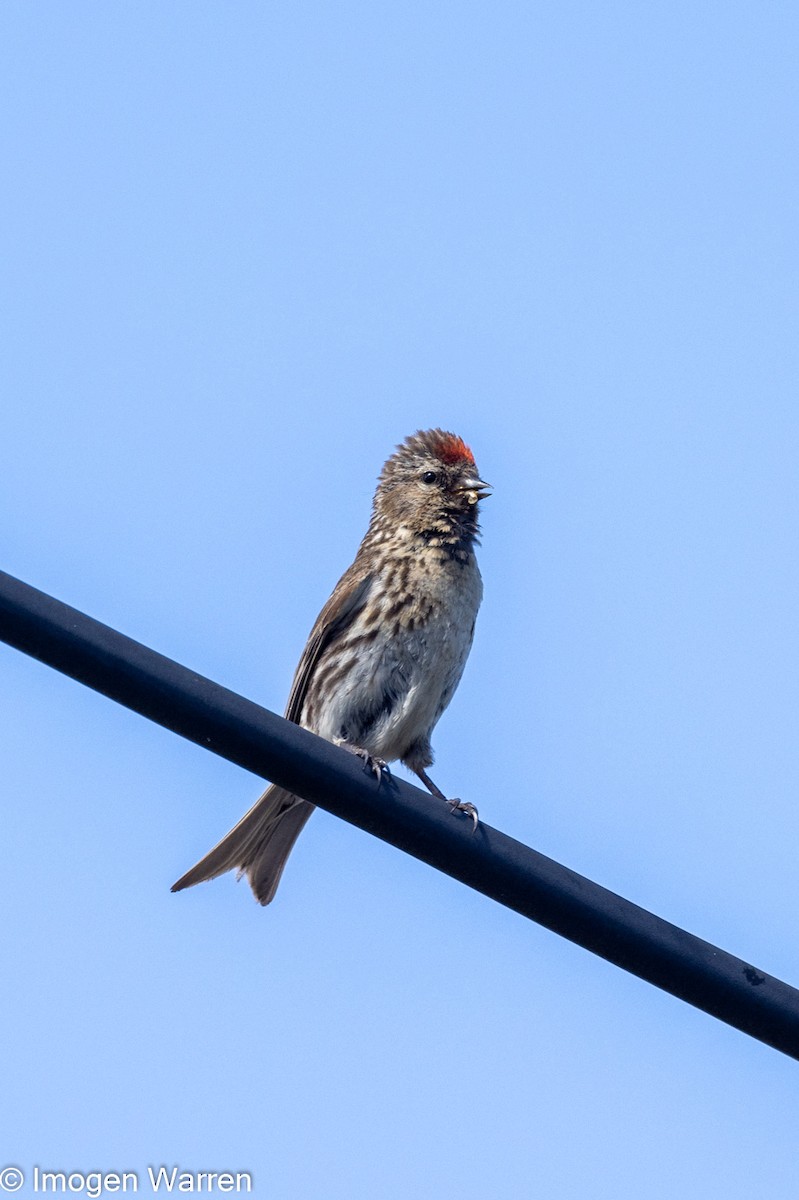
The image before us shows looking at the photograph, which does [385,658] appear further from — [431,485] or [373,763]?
[373,763]

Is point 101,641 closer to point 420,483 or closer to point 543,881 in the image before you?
point 543,881

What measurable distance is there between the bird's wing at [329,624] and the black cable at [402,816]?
339 cm

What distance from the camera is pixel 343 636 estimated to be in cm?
742

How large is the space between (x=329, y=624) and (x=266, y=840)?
1.01 metres

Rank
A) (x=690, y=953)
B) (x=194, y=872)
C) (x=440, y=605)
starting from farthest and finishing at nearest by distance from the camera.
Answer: (x=440, y=605)
(x=194, y=872)
(x=690, y=953)

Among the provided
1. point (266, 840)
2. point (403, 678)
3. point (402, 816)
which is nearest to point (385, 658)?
point (403, 678)

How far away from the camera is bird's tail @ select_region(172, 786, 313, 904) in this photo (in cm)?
688

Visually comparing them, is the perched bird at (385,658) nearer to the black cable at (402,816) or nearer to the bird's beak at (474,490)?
the bird's beak at (474,490)

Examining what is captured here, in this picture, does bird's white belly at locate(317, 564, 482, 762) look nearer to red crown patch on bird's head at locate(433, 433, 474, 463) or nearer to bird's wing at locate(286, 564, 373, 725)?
bird's wing at locate(286, 564, 373, 725)

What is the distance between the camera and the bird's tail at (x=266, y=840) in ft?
22.6

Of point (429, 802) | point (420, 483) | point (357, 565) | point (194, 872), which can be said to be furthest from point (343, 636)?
point (429, 802)

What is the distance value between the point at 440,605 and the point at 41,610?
3819 mm

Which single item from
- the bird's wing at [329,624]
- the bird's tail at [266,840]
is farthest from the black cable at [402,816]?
the bird's wing at [329,624]

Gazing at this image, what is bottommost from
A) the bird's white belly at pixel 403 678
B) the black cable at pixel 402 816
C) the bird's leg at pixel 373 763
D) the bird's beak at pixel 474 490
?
the black cable at pixel 402 816
